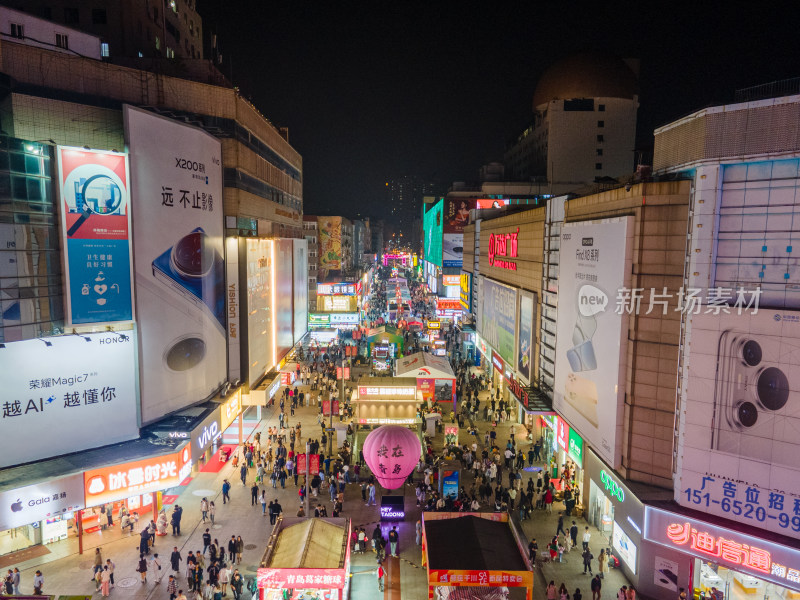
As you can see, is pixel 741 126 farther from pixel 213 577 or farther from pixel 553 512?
pixel 213 577

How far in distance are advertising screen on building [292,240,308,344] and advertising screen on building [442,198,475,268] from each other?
115 ft

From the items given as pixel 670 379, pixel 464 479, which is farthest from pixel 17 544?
pixel 670 379

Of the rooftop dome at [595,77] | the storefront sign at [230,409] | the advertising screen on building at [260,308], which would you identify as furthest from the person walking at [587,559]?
the rooftop dome at [595,77]

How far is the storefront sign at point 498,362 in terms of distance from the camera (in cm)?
3709

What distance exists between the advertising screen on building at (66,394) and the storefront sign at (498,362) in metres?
24.1

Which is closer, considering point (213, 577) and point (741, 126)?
point (741, 126)

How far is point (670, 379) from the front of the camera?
55.7 ft

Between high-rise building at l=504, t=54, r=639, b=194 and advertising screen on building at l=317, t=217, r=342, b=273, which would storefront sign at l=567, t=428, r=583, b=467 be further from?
advertising screen on building at l=317, t=217, r=342, b=273

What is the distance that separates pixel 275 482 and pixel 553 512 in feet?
42.1

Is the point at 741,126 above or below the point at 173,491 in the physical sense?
above

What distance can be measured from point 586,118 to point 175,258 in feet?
201

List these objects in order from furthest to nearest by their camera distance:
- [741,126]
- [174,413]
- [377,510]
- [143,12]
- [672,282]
Result: [143,12] → [377,510] → [174,413] → [672,282] → [741,126]

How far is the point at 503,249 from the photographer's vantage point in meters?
40.1

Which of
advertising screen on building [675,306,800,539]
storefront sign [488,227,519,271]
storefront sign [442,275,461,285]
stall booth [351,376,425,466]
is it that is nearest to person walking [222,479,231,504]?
stall booth [351,376,425,466]
